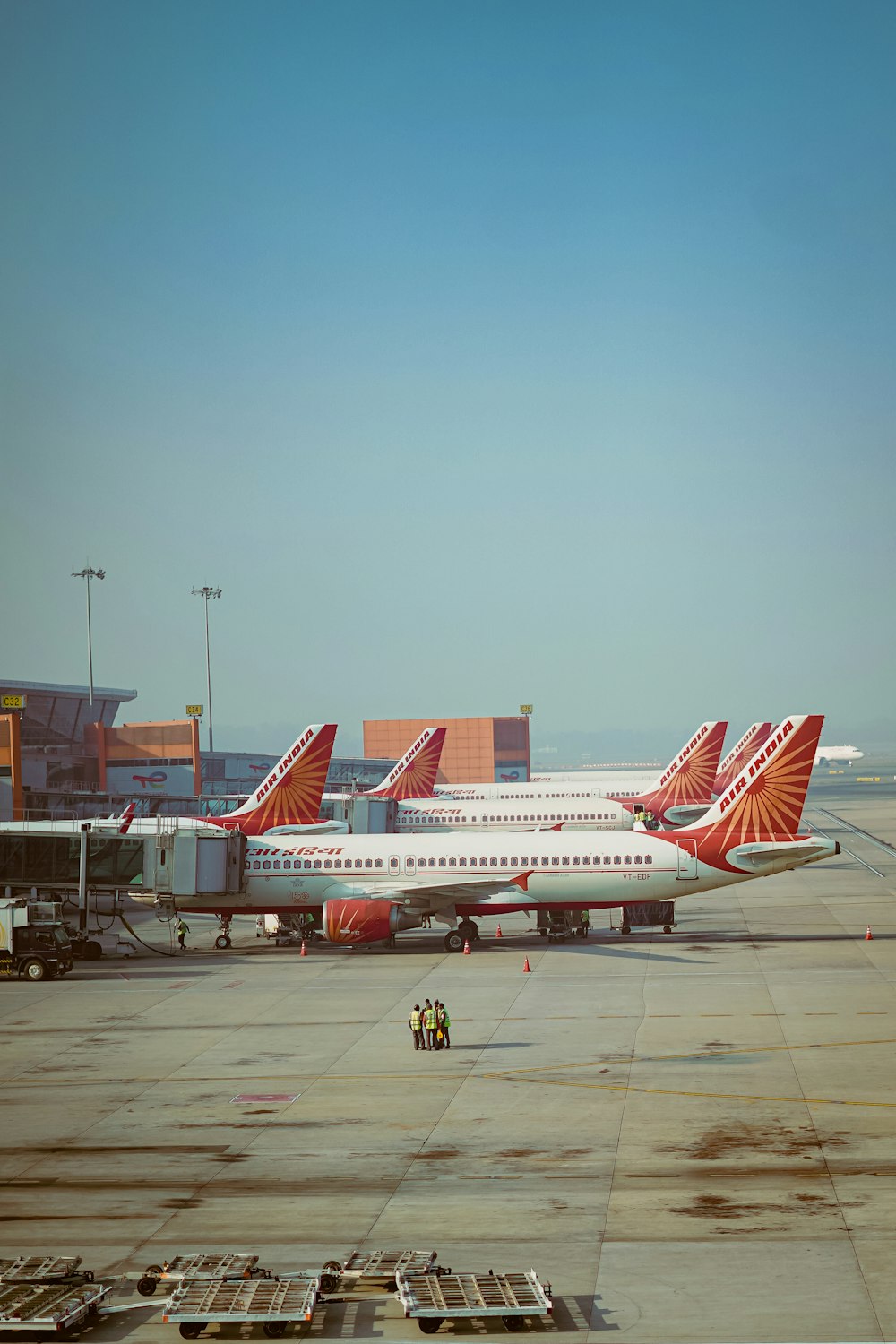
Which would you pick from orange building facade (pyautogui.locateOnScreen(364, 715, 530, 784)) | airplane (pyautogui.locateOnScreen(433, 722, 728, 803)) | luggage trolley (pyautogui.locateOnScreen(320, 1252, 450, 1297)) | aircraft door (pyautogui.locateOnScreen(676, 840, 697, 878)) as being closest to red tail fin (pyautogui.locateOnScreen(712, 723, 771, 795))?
airplane (pyautogui.locateOnScreen(433, 722, 728, 803))

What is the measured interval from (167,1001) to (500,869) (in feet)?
51.6

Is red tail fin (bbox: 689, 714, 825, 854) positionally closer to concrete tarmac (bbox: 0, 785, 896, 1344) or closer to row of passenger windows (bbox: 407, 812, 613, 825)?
concrete tarmac (bbox: 0, 785, 896, 1344)

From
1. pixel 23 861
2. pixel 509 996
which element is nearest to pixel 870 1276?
pixel 509 996

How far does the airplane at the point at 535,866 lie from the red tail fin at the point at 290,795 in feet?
34.9

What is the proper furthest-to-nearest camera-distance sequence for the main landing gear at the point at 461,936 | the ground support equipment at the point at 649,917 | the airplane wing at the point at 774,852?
the ground support equipment at the point at 649,917 → the main landing gear at the point at 461,936 → the airplane wing at the point at 774,852

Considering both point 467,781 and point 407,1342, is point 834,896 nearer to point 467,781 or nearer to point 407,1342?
point 407,1342

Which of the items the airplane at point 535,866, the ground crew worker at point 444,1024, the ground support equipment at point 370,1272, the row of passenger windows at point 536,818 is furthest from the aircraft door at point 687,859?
→ the row of passenger windows at point 536,818

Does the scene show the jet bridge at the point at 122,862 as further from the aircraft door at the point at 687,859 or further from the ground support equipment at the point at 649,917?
the aircraft door at the point at 687,859

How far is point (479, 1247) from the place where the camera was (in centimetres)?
2009

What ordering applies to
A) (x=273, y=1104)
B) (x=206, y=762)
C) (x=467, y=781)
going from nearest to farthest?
(x=273, y=1104) → (x=206, y=762) → (x=467, y=781)

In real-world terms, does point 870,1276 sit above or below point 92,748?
below

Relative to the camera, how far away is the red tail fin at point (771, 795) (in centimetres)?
5256

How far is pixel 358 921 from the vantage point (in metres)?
52.7

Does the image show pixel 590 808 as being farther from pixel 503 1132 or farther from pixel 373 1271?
pixel 373 1271
